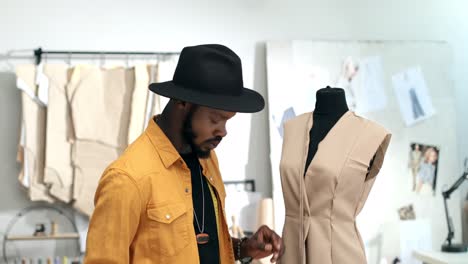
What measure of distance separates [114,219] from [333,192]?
0.69 meters

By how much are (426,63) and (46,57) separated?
236 cm

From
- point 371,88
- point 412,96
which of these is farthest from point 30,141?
point 412,96

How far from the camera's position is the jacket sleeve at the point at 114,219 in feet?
3.98

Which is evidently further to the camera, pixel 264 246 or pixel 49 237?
pixel 49 237

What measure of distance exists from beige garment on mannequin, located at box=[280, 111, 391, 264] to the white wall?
153 centimetres

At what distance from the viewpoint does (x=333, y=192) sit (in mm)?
1573

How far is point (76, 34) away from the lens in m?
3.04

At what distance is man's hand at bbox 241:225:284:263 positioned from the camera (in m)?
1.54

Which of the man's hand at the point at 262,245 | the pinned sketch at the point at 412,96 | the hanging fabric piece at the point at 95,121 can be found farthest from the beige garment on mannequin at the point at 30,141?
the pinned sketch at the point at 412,96

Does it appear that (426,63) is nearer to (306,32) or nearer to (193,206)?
(306,32)

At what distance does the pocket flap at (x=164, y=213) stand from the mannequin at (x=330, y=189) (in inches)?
18.2

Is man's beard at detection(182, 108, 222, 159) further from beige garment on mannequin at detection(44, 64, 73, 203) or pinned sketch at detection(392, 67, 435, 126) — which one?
pinned sketch at detection(392, 67, 435, 126)

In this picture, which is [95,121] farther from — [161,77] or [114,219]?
[114,219]

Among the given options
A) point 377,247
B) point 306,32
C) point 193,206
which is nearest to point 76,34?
point 306,32
